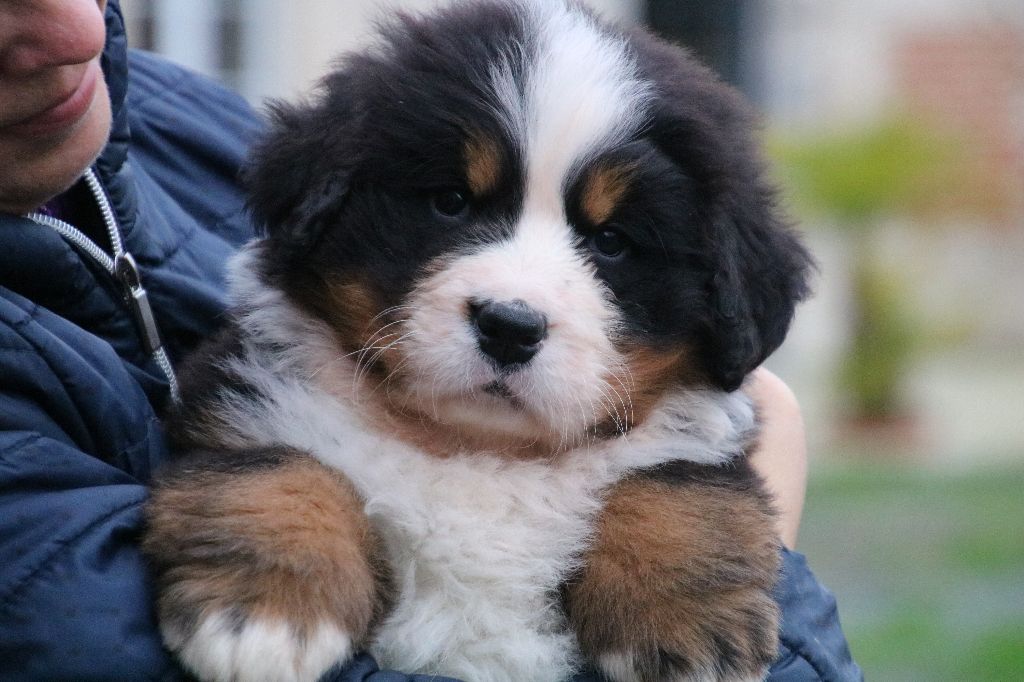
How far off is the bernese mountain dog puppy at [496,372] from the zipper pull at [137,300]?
0.30ft

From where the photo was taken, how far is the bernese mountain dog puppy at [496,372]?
2.13 metres

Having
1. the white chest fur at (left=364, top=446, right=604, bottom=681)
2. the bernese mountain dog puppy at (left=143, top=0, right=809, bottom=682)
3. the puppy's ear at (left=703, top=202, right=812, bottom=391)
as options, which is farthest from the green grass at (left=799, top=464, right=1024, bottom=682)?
the white chest fur at (left=364, top=446, right=604, bottom=681)

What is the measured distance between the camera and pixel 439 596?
7.15 feet

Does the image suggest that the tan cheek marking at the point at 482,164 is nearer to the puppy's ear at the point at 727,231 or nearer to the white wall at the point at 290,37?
the puppy's ear at the point at 727,231

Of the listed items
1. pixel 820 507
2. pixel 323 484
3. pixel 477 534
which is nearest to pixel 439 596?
pixel 477 534

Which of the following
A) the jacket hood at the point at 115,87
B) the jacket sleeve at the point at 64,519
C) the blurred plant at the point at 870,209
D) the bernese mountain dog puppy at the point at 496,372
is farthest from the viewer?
the blurred plant at the point at 870,209

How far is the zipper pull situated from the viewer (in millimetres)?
2391

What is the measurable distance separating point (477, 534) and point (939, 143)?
418 inches

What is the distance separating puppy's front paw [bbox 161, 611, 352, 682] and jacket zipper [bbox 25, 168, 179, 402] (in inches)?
22.8

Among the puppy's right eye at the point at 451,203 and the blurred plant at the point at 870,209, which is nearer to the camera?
the puppy's right eye at the point at 451,203

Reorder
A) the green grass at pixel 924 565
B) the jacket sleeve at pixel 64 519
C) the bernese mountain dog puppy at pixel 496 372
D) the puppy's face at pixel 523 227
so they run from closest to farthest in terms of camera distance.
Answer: the jacket sleeve at pixel 64 519, the bernese mountain dog puppy at pixel 496 372, the puppy's face at pixel 523 227, the green grass at pixel 924 565

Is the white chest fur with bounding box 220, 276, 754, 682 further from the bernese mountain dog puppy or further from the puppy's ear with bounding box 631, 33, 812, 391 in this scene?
the puppy's ear with bounding box 631, 33, 812, 391

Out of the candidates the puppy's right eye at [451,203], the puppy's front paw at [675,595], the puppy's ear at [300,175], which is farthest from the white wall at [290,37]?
the puppy's front paw at [675,595]

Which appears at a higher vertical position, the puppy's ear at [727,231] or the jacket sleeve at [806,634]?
the puppy's ear at [727,231]
